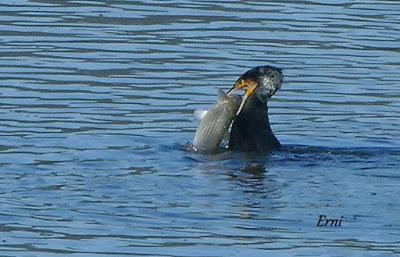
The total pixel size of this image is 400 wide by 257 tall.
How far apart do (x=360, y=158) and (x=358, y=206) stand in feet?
5.77

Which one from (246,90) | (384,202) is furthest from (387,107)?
(384,202)

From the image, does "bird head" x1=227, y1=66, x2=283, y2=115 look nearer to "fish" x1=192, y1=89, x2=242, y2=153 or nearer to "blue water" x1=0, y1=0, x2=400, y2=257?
"fish" x1=192, y1=89, x2=242, y2=153

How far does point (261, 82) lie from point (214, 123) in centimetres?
52

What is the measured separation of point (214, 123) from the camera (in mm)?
13227

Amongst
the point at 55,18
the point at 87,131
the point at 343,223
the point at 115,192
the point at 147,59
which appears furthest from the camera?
the point at 55,18

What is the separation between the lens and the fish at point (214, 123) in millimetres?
13188

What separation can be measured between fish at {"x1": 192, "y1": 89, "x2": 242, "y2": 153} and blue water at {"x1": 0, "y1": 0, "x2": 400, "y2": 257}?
19 cm

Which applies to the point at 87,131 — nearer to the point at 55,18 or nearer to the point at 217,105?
the point at 217,105

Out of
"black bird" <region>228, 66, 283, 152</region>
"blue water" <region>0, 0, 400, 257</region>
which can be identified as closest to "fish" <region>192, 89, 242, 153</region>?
"black bird" <region>228, 66, 283, 152</region>

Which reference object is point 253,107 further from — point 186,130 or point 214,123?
point 186,130

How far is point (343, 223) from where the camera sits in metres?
10.5

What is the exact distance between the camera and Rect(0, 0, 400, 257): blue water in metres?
10.3

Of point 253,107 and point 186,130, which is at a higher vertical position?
point 253,107

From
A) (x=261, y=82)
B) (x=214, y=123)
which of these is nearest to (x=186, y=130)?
(x=214, y=123)
